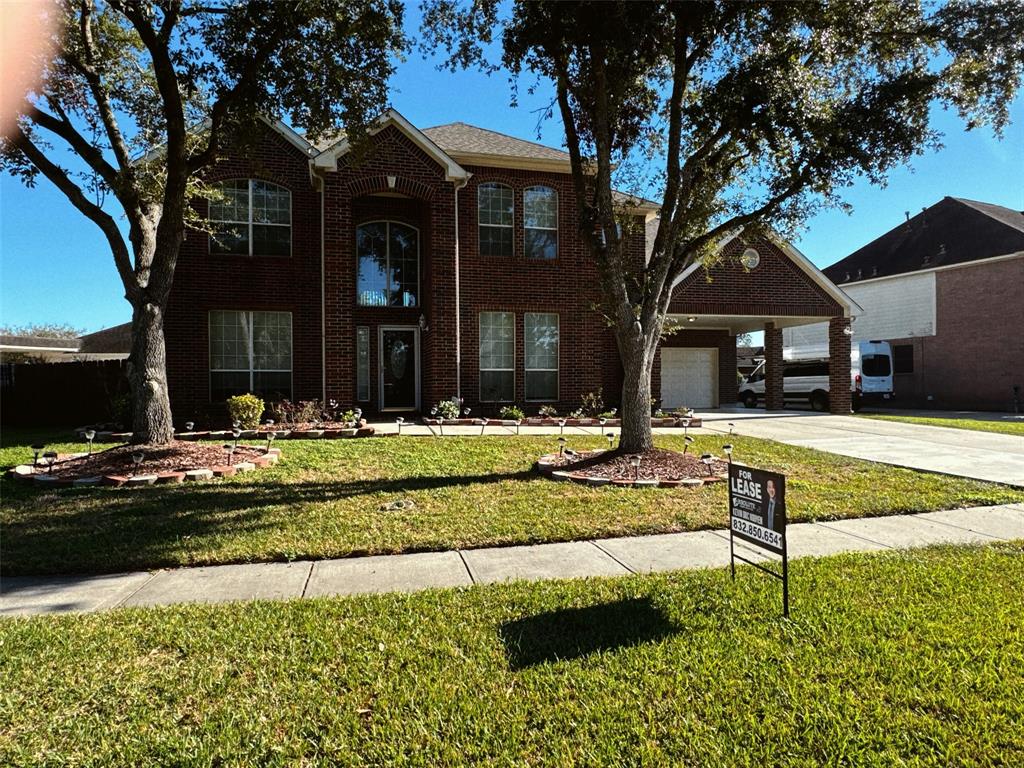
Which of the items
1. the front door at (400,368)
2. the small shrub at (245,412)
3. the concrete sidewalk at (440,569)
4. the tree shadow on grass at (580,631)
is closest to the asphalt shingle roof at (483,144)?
the front door at (400,368)

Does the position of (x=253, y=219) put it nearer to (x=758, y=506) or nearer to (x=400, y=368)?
(x=400, y=368)

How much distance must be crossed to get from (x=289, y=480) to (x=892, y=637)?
22.3 feet

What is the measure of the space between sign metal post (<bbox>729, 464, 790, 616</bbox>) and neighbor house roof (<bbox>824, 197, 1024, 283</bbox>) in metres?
26.4

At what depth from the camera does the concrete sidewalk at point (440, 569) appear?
13.9 feet

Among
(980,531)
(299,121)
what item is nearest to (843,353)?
(980,531)

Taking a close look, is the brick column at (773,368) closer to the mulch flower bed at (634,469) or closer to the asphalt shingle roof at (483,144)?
the asphalt shingle roof at (483,144)

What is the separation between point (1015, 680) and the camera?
3014mm

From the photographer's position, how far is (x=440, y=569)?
187 inches

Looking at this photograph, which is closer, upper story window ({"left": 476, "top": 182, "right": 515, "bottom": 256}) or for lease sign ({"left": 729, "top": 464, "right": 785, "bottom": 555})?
for lease sign ({"left": 729, "top": 464, "right": 785, "bottom": 555})

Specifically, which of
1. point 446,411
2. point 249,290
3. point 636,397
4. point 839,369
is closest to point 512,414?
point 446,411

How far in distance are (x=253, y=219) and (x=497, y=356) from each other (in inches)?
259

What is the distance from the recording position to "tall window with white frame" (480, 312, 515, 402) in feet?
49.1

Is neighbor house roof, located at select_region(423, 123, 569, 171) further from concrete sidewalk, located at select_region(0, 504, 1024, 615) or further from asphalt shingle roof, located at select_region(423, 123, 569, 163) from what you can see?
concrete sidewalk, located at select_region(0, 504, 1024, 615)

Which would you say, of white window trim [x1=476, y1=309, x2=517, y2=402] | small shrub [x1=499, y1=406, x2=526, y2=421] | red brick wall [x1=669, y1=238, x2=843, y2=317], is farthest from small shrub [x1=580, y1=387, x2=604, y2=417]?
red brick wall [x1=669, y1=238, x2=843, y2=317]
